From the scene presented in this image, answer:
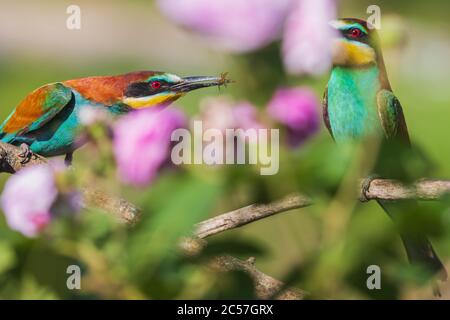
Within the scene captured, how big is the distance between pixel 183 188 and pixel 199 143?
0.04m

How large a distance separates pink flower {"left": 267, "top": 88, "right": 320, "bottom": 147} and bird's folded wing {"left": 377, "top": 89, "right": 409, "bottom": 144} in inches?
39.6

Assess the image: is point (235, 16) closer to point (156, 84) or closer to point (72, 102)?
point (156, 84)

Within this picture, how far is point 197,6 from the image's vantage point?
0.52 m

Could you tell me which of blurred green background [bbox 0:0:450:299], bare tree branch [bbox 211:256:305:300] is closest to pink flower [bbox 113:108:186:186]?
blurred green background [bbox 0:0:450:299]

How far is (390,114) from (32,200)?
3.91 ft

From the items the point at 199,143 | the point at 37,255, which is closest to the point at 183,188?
the point at 199,143

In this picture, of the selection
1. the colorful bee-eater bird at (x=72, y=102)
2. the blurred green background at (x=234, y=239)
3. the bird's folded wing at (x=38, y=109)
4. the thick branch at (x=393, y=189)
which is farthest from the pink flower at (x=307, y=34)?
the bird's folded wing at (x=38, y=109)

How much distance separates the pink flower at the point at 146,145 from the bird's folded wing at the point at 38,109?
1.11 meters

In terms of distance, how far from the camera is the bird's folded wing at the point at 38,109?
1.67 metres

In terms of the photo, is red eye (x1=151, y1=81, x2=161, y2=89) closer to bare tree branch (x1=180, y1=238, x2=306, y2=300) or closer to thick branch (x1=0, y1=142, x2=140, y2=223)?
thick branch (x1=0, y1=142, x2=140, y2=223)

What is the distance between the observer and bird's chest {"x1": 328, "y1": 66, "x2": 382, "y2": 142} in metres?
1.63

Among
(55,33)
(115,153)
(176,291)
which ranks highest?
(115,153)

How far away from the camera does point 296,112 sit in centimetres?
57
